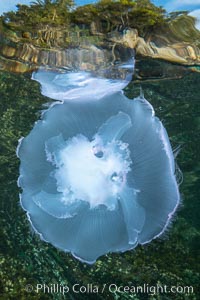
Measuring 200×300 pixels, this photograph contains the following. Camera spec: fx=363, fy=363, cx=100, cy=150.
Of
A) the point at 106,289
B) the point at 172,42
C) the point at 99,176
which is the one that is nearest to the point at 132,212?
the point at 99,176

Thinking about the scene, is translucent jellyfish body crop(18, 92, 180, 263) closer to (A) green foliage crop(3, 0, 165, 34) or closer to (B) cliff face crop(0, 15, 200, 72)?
(B) cliff face crop(0, 15, 200, 72)

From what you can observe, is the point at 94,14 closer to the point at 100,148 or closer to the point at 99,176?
the point at 100,148

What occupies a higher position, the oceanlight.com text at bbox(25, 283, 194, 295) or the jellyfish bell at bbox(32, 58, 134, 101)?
the jellyfish bell at bbox(32, 58, 134, 101)

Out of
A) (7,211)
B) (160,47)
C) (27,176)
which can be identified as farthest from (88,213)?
(160,47)

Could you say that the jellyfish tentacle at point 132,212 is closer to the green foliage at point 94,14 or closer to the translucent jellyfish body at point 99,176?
the translucent jellyfish body at point 99,176

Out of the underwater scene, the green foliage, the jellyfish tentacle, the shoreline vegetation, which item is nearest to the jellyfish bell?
the underwater scene

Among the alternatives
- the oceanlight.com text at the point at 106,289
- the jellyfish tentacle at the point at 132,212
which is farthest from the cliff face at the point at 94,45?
the oceanlight.com text at the point at 106,289

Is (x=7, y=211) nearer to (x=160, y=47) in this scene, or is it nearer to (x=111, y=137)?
(x=111, y=137)
